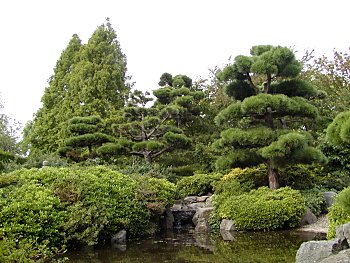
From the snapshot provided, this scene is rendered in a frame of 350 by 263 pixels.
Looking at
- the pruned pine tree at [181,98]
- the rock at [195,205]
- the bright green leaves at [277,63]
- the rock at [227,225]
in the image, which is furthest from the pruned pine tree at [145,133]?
the rock at [227,225]

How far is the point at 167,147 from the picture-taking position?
1421 centimetres

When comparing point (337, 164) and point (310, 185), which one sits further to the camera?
point (337, 164)

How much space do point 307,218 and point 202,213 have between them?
253cm

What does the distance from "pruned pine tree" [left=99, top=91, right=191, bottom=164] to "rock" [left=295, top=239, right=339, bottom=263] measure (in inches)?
362

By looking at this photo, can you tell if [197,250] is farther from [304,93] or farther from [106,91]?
[106,91]

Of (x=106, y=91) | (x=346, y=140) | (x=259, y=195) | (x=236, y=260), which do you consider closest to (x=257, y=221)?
(x=259, y=195)

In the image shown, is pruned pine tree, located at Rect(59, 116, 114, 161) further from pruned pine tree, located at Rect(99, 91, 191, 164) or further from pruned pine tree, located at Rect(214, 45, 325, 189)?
pruned pine tree, located at Rect(214, 45, 325, 189)

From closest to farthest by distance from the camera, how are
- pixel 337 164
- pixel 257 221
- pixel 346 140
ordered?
pixel 346 140 < pixel 257 221 < pixel 337 164

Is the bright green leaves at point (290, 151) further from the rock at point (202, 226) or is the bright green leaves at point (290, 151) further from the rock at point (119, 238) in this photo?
the rock at point (119, 238)

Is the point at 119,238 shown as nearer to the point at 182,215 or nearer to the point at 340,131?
the point at 182,215

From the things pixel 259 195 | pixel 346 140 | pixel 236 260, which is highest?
pixel 346 140

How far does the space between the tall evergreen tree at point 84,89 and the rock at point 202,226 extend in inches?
357

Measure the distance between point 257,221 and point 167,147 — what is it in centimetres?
575

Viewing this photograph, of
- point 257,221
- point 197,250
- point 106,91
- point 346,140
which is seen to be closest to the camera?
point 346,140
